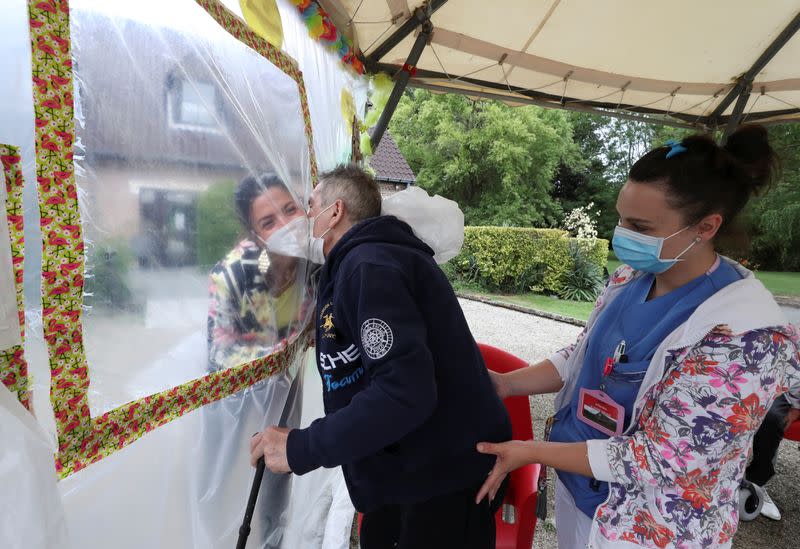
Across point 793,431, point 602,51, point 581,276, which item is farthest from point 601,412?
point 581,276

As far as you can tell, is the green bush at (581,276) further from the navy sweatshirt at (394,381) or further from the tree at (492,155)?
the navy sweatshirt at (394,381)

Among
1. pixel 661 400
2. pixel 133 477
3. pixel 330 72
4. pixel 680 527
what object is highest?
pixel 330 72

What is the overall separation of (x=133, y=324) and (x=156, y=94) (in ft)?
1.67

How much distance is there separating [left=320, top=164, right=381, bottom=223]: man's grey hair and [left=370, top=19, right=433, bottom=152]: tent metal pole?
6.37 feet

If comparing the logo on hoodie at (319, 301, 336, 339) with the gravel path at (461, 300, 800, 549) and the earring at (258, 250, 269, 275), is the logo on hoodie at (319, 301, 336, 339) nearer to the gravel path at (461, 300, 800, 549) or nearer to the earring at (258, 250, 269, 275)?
the earring at (258, 250, 269, 275)

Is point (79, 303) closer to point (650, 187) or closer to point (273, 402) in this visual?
point (273, 402)

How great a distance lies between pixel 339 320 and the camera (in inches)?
46.0

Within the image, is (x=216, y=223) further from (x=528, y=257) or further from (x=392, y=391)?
(x=528, y=257)

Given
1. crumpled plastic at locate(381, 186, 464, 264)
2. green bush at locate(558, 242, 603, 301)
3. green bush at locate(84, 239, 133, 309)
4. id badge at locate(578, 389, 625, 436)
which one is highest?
crumpled plastic at locate(381, 186, 464, 264)

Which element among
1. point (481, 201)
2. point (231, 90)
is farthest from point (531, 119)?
point (231, 90)

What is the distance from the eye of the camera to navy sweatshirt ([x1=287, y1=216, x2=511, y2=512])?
1.04 metres

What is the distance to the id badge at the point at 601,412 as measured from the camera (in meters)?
1.39

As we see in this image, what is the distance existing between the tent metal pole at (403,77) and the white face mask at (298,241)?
77.3 inches

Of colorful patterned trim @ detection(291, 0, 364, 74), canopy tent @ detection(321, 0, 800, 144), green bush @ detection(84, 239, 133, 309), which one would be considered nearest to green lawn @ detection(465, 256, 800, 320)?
canopy tent @ detection(321, 0, 800, 144)
